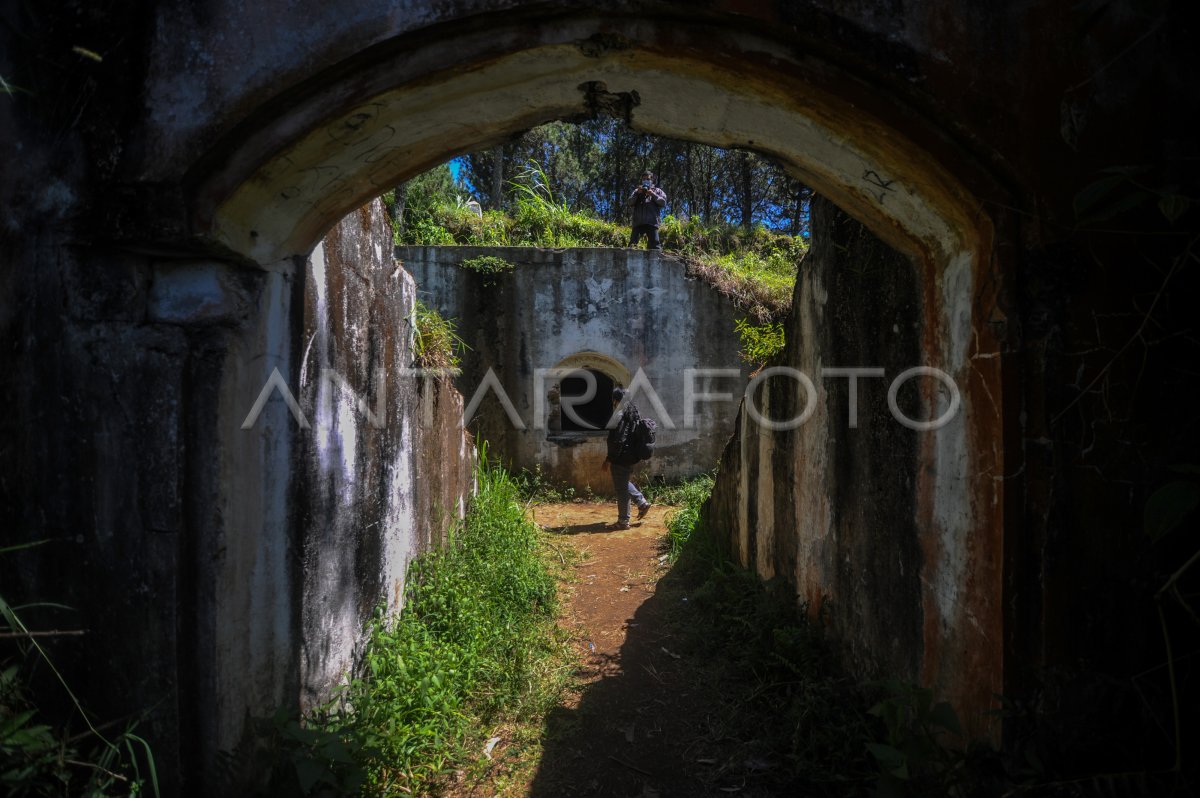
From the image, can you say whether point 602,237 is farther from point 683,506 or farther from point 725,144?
point 725,144

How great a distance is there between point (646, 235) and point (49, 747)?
410 inches

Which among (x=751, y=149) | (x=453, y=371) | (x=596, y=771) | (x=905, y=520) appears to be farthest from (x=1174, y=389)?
(x=453, y=371)

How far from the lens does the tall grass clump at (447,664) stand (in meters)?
2.75

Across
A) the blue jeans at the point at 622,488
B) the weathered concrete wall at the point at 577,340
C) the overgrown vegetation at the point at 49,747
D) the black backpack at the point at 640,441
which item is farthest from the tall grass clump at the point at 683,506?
the overgrown vegetation at the point at 49,747

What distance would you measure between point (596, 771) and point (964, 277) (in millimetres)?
2501

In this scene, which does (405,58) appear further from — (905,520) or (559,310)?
(559,310)

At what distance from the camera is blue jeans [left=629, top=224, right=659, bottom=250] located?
11.1 m

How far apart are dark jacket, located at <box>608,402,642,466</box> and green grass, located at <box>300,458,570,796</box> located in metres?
2.66

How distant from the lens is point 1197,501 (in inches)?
58.7

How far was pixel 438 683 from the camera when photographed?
3115mm

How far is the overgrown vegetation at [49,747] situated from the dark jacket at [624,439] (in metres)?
6.04

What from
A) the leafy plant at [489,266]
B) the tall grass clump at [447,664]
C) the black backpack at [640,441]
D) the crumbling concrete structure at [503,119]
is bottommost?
the tall grass clump at [447,664]

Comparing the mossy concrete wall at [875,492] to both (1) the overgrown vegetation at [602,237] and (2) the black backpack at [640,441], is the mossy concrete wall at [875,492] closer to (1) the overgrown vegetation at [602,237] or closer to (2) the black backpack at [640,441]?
(2) the black backpack at [640,441]

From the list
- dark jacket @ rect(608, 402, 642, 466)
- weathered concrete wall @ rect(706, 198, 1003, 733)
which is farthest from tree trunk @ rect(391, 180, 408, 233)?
weathered concrete wall @ rect(706, 198, 1003, 733)
